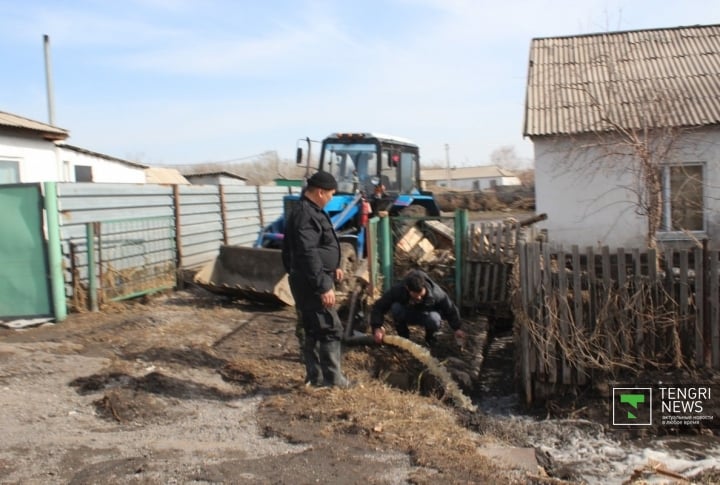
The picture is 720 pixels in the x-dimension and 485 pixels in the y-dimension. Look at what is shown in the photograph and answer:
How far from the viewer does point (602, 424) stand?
5.18 meters

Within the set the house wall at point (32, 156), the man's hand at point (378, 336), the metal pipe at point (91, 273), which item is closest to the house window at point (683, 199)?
the man's hand at point (378, 336)

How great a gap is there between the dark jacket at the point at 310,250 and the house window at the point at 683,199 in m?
7.02

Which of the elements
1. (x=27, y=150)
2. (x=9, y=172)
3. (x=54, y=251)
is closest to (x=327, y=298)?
(x=54, y=251)

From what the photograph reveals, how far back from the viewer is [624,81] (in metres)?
11.0

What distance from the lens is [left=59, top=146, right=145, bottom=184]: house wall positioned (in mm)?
16789

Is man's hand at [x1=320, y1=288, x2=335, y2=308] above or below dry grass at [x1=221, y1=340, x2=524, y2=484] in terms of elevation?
above

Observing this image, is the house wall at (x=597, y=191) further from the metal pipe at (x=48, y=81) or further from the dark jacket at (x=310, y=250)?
the metal pipe at (x=48, y=81)

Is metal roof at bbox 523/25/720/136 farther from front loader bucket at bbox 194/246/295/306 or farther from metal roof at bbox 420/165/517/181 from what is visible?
metal roof at bbox 420/165/517/181

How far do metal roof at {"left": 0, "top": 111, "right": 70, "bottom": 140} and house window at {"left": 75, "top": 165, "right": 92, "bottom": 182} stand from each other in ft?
19.7

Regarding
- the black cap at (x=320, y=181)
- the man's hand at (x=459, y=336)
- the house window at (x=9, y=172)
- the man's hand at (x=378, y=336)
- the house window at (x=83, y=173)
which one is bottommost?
the man's hand at (x=459, y=336)

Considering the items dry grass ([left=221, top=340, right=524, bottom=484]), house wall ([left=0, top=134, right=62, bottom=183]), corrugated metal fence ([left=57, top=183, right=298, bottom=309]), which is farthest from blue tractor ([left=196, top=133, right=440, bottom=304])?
house wall ([left=0, top=134, right=62, bottom=183])

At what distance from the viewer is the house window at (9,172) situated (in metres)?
10.4

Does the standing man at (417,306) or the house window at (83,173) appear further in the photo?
the house window at (83,173)

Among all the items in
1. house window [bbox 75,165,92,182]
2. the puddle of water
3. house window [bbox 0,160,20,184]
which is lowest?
the puddle of water
